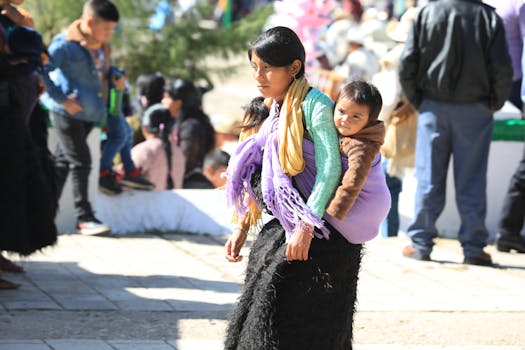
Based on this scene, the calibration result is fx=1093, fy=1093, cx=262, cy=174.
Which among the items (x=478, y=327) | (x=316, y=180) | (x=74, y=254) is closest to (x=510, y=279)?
(x=478, y=327)

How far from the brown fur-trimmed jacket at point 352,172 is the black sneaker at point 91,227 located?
4176mm

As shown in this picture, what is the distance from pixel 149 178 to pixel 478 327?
371 cm

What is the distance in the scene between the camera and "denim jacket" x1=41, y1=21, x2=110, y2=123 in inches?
310

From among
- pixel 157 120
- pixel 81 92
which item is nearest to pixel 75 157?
pixel 81 92

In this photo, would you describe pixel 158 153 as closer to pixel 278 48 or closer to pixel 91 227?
pixel 91 227

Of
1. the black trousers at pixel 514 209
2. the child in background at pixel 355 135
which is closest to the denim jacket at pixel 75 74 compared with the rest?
the black trousers at pixel 514 209

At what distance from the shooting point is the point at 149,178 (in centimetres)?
895

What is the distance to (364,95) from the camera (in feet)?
13.6

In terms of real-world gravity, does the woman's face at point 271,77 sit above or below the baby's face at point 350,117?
above

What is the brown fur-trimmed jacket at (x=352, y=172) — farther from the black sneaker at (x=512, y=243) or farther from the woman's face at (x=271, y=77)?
the black sneaker at (x=512, y=243)

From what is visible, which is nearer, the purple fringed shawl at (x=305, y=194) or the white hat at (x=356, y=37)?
the purple fringed shawl at (x=305, y=194)

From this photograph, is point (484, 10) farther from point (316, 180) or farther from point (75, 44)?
point (316, 180)

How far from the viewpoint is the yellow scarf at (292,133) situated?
412cm

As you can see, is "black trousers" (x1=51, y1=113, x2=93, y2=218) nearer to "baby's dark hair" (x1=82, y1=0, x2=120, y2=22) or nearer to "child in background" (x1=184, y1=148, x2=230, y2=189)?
"baby's dark hair" (x1=82, y1=0, x2=120, y2=22)
